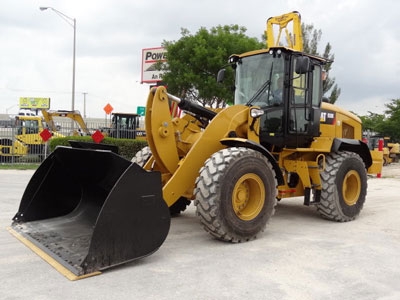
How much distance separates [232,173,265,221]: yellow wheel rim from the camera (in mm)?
5535

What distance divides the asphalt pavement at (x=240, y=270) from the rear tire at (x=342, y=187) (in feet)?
1.52

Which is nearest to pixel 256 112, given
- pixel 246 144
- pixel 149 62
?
pixel 246 144

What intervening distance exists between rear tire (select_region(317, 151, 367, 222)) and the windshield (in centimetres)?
158

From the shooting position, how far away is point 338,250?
536cm

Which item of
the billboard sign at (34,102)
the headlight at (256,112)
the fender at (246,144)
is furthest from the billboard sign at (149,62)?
the billboard sign at (34,102)

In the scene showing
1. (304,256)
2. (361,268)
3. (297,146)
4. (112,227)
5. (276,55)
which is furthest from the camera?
(297,146)

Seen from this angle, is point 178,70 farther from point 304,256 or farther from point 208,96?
point 304,256

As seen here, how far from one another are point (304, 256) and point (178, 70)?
51.6ft

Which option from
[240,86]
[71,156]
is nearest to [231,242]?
[71,156]

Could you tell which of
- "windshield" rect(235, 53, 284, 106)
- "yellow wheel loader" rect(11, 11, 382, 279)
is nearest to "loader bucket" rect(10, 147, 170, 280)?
"yellow wheel loader" rect(11, 11, 382, 279)

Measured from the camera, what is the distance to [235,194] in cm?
544

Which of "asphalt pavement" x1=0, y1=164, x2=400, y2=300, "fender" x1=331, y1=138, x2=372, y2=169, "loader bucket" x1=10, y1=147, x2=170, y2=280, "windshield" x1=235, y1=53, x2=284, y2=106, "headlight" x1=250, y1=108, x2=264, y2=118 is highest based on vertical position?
"windshield" x1=235, y1=53, x2=284, y2=106

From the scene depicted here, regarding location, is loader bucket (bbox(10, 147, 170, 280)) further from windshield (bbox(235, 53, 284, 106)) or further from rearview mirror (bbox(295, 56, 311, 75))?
rearview mirror (bbox(295, 56, 311, 75))

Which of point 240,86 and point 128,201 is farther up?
point 240,86
